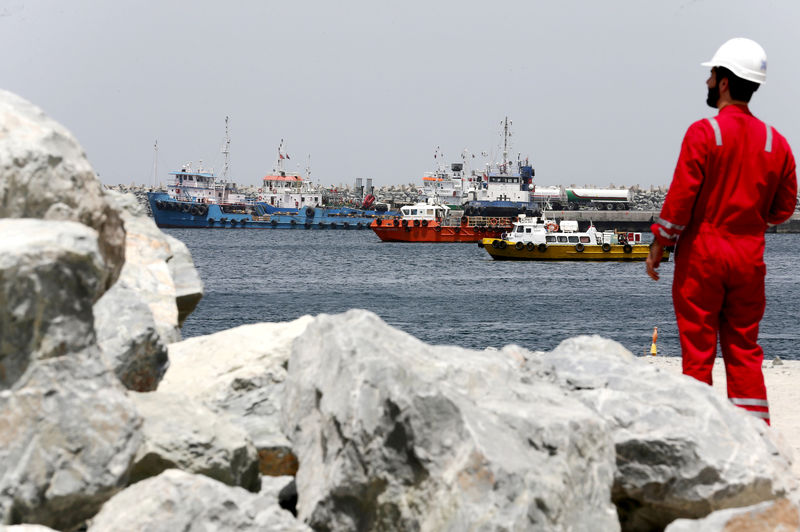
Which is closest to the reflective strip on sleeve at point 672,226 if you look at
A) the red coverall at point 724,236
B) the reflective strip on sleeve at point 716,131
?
the red coverall at point 724,236

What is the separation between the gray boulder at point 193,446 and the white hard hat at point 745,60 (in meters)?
2.46

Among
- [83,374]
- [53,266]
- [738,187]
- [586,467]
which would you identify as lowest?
[586,467]

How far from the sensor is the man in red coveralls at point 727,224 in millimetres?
3852

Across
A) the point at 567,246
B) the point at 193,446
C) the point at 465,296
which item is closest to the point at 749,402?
the point at 193,446

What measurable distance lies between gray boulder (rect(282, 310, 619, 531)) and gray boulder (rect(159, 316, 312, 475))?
0.28 meters

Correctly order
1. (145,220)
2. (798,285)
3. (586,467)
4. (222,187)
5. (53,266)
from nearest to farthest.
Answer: (53,266)
(586,467)
(145,220)
(798,285)
(222,187)

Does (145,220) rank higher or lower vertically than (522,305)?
higher

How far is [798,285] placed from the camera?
40.5 meters

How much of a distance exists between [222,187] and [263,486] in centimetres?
9088

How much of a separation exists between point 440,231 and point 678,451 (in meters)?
64.2

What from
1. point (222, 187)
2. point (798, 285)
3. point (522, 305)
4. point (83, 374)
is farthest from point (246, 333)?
point (222, 187)

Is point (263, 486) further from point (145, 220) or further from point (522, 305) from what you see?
point (522, 305)

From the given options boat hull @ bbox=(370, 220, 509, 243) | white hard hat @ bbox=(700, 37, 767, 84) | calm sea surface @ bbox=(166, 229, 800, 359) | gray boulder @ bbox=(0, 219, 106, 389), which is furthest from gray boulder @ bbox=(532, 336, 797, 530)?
boat hull @ bbox=(370, 220, 509, 243)

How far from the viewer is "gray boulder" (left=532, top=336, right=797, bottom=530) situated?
3.04 metres
